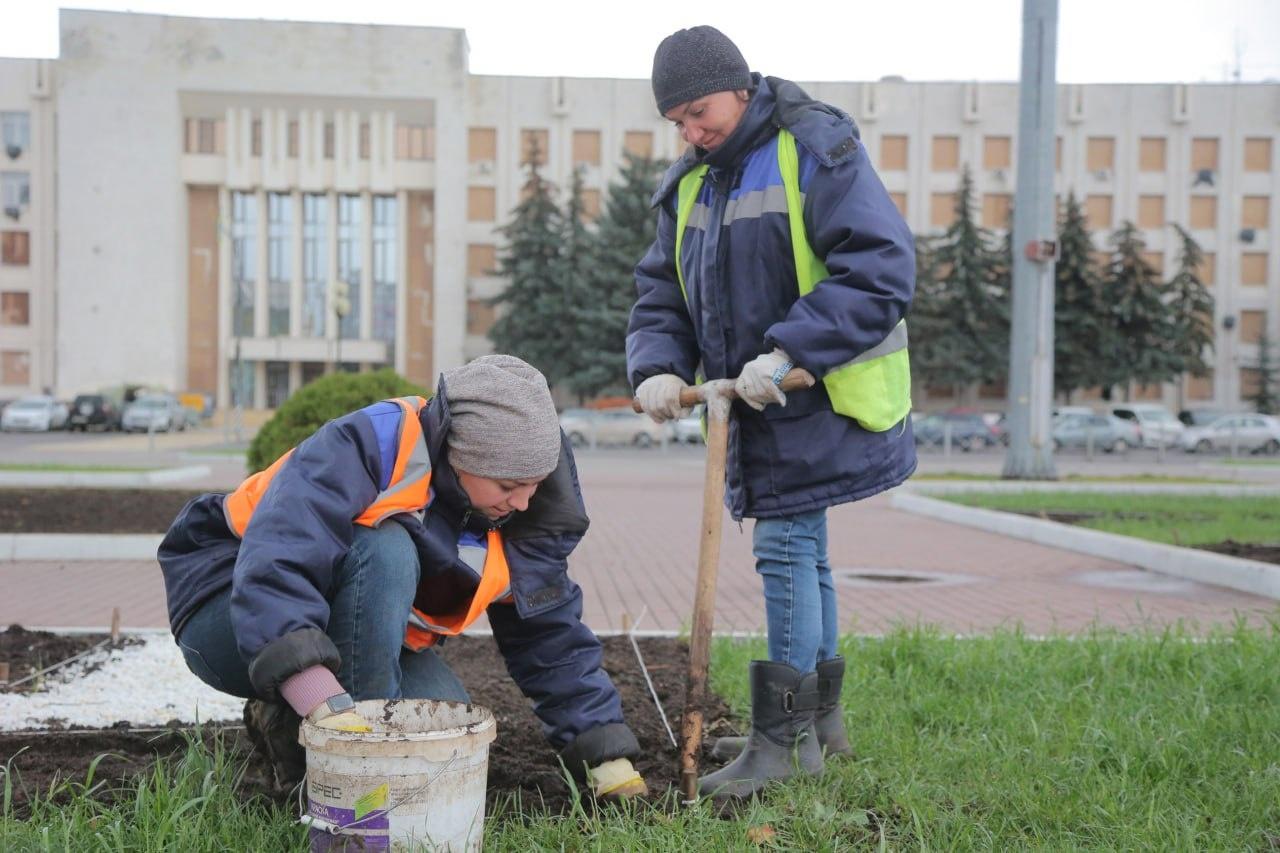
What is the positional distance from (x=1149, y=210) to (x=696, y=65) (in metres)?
52.1

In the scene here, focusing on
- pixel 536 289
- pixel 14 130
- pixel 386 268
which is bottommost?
pixel 536 289

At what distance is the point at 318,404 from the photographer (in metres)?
8.48

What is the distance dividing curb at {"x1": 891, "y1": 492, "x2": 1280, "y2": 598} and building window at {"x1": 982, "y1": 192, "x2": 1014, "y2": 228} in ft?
134

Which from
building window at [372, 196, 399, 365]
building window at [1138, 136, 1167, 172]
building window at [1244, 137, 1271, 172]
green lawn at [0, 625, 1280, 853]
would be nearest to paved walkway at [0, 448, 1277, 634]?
green lawn at [0, 625, 1280, 853]

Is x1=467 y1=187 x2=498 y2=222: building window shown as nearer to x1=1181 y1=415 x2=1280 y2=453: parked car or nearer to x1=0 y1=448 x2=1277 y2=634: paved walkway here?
x1=1181 y1=415 x2=1280 y2=453: parked car

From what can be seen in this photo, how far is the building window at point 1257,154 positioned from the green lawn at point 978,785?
2074 inches

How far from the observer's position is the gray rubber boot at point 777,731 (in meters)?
2.79

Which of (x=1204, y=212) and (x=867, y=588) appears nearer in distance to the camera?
(x=867, y=588)

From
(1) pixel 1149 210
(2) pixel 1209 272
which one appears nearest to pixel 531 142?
(1) pixel 1149 210

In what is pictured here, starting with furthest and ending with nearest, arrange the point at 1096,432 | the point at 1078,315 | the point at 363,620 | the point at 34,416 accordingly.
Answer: the point at 1078,315 < the point at 34,416 < the point at 1096,432 < the point at 363,620

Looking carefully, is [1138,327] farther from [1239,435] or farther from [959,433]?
[959,433]

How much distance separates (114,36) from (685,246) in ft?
170

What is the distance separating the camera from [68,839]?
2.10 meters

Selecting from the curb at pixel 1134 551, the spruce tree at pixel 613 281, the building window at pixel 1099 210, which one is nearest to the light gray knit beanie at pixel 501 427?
the curb at pixel 1134 551
